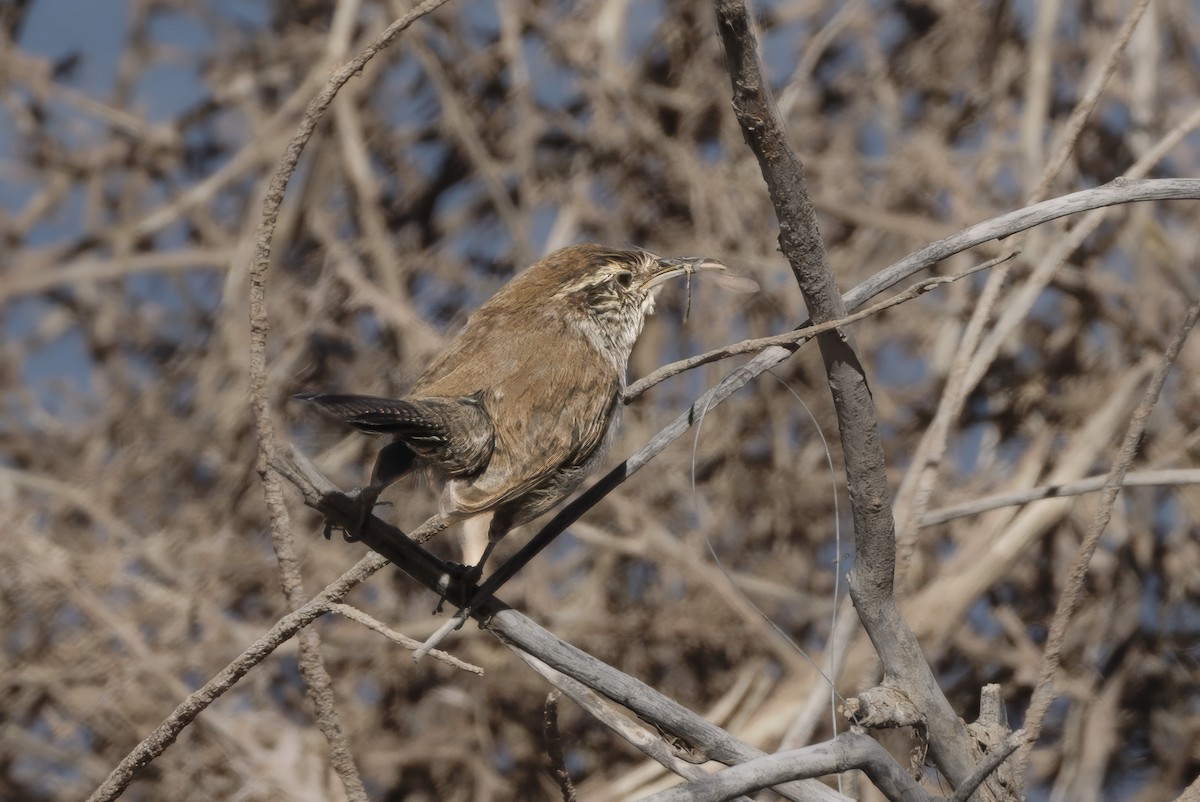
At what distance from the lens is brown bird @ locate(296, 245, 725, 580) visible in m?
2.13

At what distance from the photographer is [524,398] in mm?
2363

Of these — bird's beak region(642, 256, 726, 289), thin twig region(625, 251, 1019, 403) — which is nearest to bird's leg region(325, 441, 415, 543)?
thin twig region(625, 251, 1019, 403)

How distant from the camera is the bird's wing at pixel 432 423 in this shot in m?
1.96

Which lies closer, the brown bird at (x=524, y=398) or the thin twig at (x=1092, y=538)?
Result: the thin twig at (x=1092, y=538)

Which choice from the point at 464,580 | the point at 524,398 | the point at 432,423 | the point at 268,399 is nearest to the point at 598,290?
the point at 524,398

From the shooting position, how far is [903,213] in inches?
183

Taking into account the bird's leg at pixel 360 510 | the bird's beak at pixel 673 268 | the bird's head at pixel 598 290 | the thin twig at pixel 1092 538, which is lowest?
the bird's leg at pixel 360 510

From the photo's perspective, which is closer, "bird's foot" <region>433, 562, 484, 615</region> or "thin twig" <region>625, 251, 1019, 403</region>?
"thin twig" <region>625, 251, 1019, 403</region>

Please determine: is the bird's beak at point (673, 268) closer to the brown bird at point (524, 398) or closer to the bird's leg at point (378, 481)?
the brown bird at point (524, 398)

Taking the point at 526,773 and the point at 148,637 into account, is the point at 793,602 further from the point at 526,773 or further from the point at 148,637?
the point at 148,637

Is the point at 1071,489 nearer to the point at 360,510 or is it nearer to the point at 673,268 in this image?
the point at 673,268

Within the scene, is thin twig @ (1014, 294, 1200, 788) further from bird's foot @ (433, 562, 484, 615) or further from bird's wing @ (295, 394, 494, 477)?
bird's wing @ (295, 394, 494, 477)

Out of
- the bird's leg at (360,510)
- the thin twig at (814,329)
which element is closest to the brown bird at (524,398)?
the bird's leg at (360,510)

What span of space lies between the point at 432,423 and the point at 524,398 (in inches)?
11.0
